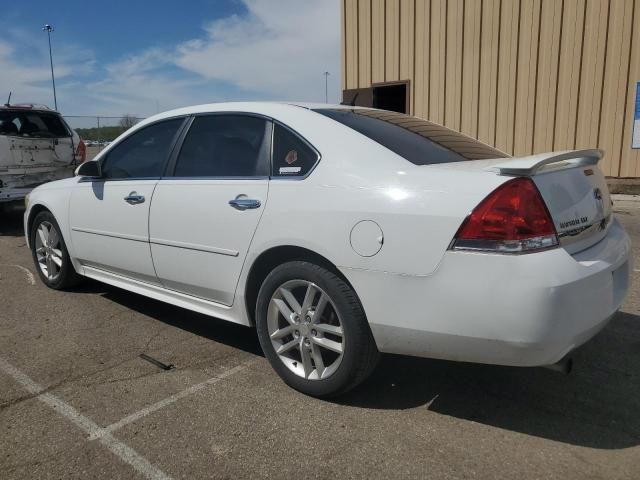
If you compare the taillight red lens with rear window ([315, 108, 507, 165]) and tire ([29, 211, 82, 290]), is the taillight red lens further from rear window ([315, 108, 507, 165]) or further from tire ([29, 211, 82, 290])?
rear window ([315, 108, 507, 165])

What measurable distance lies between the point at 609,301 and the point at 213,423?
6.16 feet

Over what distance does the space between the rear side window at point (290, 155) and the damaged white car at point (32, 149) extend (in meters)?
6.71

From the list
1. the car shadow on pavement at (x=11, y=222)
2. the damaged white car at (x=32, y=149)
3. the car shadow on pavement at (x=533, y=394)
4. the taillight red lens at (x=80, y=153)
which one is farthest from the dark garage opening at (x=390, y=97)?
the car shadow on pavement at (x=533, y=394)

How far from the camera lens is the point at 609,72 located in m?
9.39

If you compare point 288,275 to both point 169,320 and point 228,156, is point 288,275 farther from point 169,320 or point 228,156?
point 169,320

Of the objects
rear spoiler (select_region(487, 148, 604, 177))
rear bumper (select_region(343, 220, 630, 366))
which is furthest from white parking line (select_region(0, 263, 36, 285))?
rear spoiler (select_region(487, 148, 604, 177))

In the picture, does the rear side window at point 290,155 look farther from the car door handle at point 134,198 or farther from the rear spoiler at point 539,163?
the car door handle at point 134,198

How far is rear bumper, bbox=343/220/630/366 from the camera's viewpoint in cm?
204

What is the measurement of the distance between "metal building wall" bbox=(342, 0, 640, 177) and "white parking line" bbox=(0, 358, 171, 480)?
9709mm

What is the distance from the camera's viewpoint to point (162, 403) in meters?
2.72

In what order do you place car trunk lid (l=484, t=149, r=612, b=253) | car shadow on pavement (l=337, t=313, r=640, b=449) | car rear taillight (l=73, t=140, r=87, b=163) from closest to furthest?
car trunk lid (l=484, t=149, r=612, b=253)
car shadow on pavement (l=337, t=313, r=640, b=449)
car rear taillight (l=73, t=140, r=87, b=163)

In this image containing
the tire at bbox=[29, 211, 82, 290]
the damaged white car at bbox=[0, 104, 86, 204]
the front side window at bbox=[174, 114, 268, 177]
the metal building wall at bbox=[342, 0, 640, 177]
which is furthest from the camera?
the metal building wall at bbox=[342, 0, 640, 177]

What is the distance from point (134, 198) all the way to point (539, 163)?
255cm

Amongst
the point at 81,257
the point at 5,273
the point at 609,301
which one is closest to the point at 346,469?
the point at 609,301
